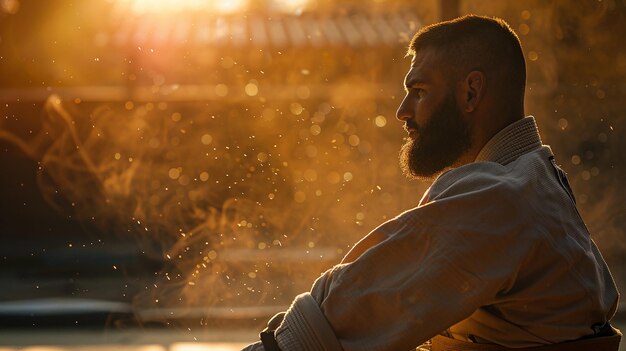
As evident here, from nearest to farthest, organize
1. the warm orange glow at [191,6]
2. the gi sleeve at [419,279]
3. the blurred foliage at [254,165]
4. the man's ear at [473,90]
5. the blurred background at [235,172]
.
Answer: the gi sleeve at [419,279] < the man's ear at [473,90] < the blurred background at [235,172] < the blurred foliage at [254,165] < the warm orange glow at [191,6]

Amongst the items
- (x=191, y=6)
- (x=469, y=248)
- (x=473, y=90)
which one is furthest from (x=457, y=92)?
(x=191, y=6)

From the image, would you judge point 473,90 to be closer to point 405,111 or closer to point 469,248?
point 405,111

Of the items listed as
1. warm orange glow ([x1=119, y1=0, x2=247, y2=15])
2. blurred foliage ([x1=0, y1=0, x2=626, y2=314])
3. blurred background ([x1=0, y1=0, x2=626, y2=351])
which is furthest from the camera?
warm orange glow ([x1=119, y1=0, x2=247, y2=15])

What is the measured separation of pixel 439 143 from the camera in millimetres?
1913

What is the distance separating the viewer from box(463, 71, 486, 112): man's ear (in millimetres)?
1886

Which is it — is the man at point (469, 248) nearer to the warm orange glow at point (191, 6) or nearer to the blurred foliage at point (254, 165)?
the blurred foliage at point (254, 165)

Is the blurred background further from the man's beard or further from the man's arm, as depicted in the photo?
the man's arm

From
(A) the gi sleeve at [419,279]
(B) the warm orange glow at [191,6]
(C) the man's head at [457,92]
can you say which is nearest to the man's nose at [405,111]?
(C) the man's head at [457,92]

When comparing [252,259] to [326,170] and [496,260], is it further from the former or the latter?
[496,260]

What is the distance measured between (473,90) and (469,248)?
13.9 inches

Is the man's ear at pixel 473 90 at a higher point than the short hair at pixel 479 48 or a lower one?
lower

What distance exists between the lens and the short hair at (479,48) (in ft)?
6.25

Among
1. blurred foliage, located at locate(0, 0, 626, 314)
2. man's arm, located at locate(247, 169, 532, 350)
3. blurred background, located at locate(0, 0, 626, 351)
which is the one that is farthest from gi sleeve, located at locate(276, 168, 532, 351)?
blurred foliage, located at locate(0, 0, 626, 314)

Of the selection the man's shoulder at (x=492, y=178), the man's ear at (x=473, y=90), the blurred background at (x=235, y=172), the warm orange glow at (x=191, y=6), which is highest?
the warm orange glow at (x=191, y=6)
